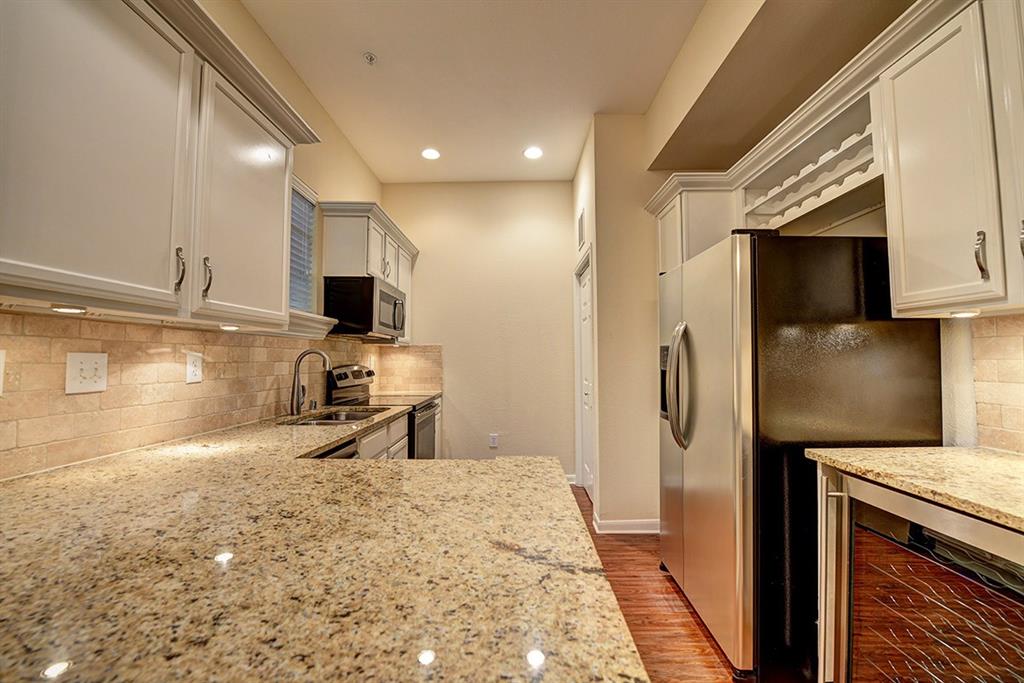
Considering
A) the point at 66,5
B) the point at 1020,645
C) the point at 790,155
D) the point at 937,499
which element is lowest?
the point at 1020,645

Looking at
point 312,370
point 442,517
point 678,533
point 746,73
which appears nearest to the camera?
point 442,517

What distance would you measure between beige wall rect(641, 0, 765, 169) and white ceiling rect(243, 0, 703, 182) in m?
0.08

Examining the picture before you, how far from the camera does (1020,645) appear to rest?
0.95 m

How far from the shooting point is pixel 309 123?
2.77 m

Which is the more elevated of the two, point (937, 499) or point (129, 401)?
point (129, 401)

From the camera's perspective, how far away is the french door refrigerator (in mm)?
1556

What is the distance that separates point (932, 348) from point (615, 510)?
196cm

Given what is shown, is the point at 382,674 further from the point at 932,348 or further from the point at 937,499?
the point at 932,348

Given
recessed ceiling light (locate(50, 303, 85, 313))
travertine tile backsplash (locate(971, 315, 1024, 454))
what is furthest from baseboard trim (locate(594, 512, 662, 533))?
recessed ceiling light (locate(50, 303, 85, 313))

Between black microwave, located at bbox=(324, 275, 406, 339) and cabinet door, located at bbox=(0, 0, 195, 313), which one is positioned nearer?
cabinet door, located at bbox=(0, 0, 195, 313)

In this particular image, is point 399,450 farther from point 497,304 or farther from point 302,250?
point 497,304

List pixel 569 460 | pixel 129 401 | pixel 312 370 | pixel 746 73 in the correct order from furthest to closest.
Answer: pixel 569 460, pixel 312 370, pixel 746 73, pixel 129 401

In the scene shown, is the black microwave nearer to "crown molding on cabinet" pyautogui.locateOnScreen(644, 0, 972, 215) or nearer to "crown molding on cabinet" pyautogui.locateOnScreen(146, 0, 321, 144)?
"crown molding on cabinet" pyautogui.locateOnScreen(146, 0, 321, 144)

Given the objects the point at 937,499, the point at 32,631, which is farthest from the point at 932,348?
the point at 32,631
